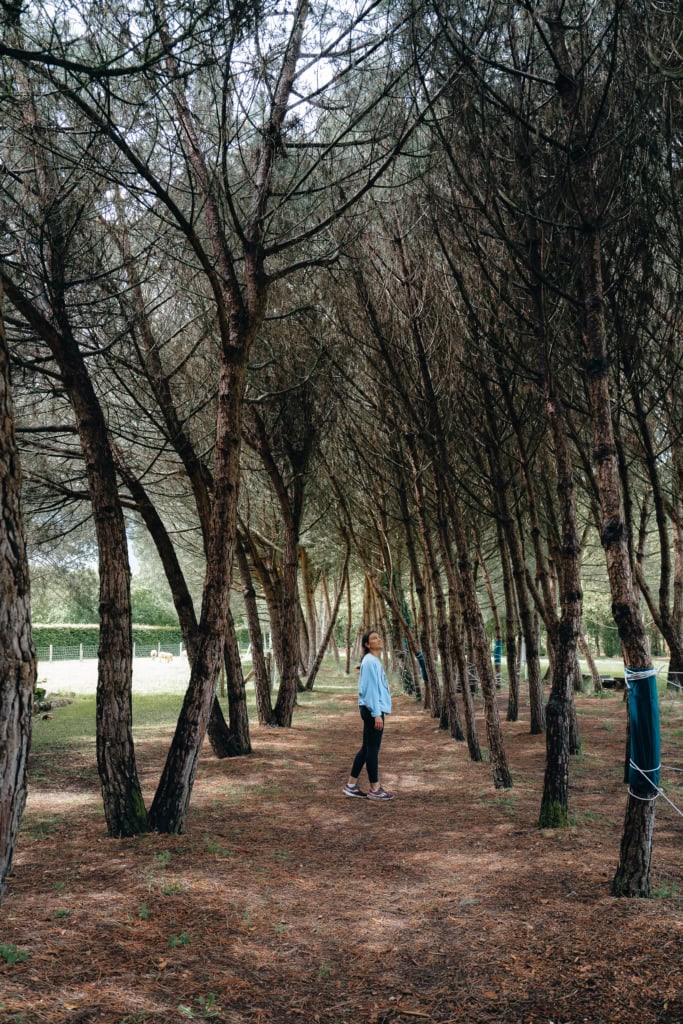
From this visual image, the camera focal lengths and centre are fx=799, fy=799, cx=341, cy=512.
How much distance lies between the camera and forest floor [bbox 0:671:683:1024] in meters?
3.78

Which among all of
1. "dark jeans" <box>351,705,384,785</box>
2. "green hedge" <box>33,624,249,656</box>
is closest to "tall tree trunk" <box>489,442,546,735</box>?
"dark jeans" <box>351,705,384,785</box>

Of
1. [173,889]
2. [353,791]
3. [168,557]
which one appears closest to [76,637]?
[168,557]

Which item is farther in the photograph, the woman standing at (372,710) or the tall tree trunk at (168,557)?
the woman standing at (372,710)

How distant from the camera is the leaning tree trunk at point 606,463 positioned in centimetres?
491

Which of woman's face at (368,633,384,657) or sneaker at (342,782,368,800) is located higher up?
woman's face at (368,633,384,657)

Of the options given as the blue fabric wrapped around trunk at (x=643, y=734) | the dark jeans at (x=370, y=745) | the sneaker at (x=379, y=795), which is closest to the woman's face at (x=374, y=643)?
the dark jeans at (x=370, y=745)

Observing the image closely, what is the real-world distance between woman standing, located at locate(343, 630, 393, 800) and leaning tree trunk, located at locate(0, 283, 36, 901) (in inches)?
206

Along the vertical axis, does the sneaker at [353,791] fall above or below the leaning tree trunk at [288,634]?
below

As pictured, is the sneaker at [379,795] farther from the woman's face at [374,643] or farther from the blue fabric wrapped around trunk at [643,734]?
the blue fabric wrapped around trunk at [643,734]

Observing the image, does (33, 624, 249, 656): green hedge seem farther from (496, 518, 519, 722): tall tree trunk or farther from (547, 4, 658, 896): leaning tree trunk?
(547, 4, 658, 896): leaning tree trunk

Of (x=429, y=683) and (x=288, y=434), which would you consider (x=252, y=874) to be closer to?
(x=288, y=434)

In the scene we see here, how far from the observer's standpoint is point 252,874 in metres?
5.85

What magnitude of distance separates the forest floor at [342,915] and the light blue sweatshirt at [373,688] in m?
1.02

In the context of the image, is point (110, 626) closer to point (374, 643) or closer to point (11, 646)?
point (374, 643)
